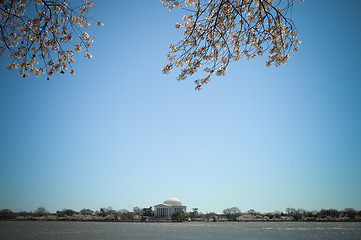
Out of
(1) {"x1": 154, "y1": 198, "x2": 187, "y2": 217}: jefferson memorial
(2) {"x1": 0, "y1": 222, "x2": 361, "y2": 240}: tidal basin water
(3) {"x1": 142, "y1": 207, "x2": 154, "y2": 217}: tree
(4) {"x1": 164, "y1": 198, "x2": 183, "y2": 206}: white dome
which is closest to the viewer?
(2) {"x1": 0, "y1": 222, "x2": 361, "y2": 240}: tidal basin water

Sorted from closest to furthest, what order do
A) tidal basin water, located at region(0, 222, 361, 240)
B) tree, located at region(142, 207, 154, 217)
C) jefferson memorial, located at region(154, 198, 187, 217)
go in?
1. tidal basin water, located at region(0, 222, 361, 240)
2. jefferson memorial, located at region(154, 198, 187, 217)
3. tree, located at region(142, 207, 154, 217)

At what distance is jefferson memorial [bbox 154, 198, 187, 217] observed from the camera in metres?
105

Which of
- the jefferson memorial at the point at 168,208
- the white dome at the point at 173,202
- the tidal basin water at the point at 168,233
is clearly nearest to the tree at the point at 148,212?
the jefferson memorial at the point at 168,208

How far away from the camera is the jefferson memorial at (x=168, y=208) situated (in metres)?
105

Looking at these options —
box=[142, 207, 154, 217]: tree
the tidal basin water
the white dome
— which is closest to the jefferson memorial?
the white dome

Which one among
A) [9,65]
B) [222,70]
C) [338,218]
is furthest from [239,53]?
[338,218]

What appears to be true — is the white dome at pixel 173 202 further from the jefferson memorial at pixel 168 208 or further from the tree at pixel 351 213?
the tree at pixel 351 213

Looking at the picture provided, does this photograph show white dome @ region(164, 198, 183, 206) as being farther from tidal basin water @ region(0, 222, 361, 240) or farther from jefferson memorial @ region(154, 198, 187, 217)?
tidal basin water @ region(0, 222, 361, 240)

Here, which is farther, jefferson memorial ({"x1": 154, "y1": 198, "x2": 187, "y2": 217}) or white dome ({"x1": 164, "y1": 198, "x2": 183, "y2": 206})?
white dome ({"x1": 164, "y1": 198, "x2": 183, "y2": 206})

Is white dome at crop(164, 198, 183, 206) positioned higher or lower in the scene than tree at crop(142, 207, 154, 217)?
higher

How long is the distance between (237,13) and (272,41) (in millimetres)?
1159

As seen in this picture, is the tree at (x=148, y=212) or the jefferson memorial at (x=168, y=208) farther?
the tree at (x=148, y=212)

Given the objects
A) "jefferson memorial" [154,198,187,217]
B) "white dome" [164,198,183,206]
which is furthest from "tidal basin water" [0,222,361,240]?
"white dome" [164,198,183,206]

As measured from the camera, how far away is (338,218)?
116 meters
